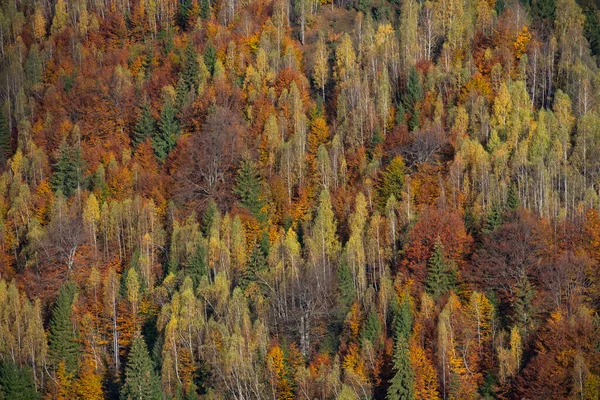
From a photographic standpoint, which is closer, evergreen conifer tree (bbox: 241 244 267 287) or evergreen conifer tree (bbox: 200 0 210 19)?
evergreen conifer tree (bbox: 241 244 267 287)

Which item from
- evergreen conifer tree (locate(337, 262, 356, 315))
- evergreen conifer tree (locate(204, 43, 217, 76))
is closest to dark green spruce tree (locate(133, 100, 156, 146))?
evergreen conifer tree (locate(204, 43, 217, 76))

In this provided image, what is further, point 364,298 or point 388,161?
point 388,161

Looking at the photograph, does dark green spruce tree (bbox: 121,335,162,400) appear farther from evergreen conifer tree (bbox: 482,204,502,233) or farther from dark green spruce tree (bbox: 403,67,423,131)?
dark green spruce tree (bbox: 403,67,423,131)

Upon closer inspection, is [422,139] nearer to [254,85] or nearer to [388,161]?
[388,161]

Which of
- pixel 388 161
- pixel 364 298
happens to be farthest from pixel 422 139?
pixel 364 298

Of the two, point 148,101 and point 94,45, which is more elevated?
point 94,45

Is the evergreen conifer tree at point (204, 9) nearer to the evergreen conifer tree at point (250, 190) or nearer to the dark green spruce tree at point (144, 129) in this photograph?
the dark green spruce tree at point (144, 129)

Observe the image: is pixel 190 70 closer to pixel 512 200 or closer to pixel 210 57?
pixel 210 57
